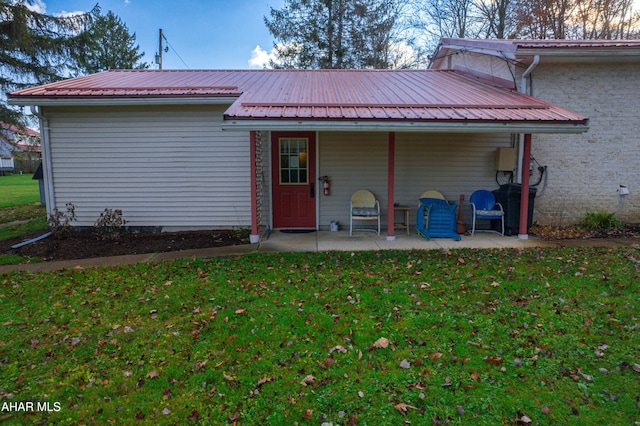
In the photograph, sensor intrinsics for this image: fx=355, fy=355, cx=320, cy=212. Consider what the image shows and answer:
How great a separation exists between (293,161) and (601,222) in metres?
6.93

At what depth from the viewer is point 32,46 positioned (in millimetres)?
11242

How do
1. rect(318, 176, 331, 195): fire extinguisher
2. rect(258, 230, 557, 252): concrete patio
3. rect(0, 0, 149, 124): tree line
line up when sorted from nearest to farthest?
rect(258, 230, 557, 252): concrete patio < rect(318, 176, 331, 195): fire extinguisher < rect(0, 0, 149, 124): tree line

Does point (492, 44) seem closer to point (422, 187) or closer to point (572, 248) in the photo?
point (422, 187)

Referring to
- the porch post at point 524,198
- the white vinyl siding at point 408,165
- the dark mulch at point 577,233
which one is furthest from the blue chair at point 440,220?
the dark mulch at point 577,233

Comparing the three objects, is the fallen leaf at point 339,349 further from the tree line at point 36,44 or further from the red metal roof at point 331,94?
the tree line at point 36,44

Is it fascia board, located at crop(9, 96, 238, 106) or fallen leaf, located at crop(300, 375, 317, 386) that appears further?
fascia board, located at crop(9, 96, 238, 106)

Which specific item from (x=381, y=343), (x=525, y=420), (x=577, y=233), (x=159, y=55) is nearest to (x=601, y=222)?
(x=577, y=233)

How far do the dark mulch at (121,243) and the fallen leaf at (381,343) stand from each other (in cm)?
427

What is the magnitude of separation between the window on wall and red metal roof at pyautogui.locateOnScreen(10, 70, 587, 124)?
115cm

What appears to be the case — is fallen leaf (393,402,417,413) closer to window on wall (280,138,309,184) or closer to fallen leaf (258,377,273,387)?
fallen leaf (258,377,273,387)

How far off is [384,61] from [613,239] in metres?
14.1

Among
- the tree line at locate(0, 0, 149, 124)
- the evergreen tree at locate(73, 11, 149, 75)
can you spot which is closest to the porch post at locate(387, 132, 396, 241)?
the tree line at locate(0, 0, 149, 124)

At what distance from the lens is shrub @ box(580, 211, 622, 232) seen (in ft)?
25.3

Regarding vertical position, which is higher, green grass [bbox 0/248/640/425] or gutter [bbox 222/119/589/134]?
gutter [bbox 222/119/589/134]
